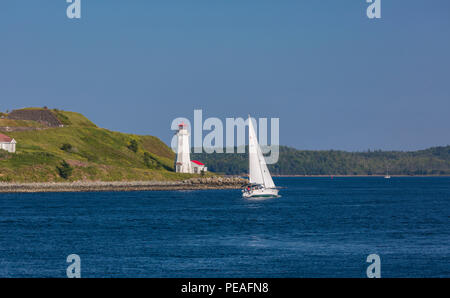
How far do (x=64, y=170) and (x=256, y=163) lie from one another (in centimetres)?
6215

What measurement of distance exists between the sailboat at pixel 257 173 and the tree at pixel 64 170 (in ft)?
180

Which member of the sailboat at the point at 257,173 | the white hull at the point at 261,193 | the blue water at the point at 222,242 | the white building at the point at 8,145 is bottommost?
the blue water at the point at 222,242

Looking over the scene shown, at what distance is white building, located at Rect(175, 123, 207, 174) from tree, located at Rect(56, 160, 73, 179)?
35.4 meters

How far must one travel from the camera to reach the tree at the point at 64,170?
148750mm

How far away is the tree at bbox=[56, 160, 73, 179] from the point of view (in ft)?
488

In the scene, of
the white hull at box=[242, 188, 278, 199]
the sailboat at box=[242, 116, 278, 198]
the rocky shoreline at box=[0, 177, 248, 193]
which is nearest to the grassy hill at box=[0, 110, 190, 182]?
the rocky shoreline at box=[0, 177, 248, 193]

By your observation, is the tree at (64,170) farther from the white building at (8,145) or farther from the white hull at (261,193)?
the white hull at (261,193)

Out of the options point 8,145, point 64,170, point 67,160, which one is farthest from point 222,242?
point 67,160

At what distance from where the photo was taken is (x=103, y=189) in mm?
144250

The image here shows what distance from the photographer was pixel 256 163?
10650cm

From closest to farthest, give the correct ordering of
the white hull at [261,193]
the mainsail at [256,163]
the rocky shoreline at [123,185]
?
the mainsail at [256,163], the white hull at [261,193], the rocky shoreline at [123,185]

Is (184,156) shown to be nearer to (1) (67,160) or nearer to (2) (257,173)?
(1) (67,160)

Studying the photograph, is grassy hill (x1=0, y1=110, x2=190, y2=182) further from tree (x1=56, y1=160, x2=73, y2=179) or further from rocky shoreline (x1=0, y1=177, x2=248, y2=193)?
rocky shoreline (x1=0, y1=177, x2=248, y2=193)

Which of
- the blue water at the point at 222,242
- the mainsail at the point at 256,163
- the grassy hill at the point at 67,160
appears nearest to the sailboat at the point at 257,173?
the mainsail at the point at 256,163
